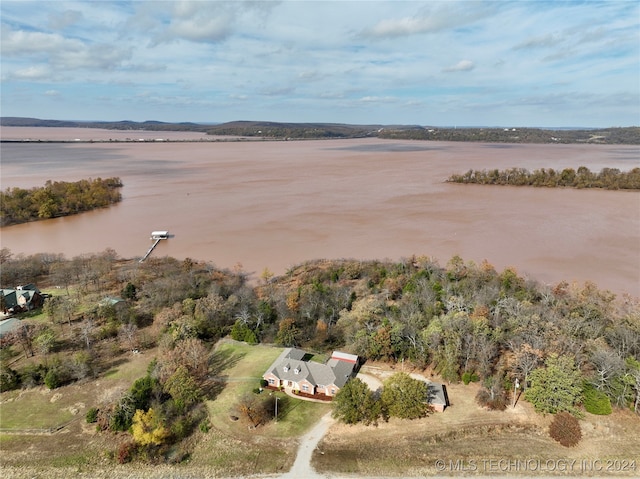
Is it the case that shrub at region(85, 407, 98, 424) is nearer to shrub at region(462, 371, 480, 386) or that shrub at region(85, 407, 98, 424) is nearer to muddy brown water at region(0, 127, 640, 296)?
shrub at region(462, 371, 480, 386)

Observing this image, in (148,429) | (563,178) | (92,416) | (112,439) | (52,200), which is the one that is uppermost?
(563,178)

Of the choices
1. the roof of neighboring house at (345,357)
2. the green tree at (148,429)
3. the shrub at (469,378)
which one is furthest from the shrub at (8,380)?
the shrub at (469,378)

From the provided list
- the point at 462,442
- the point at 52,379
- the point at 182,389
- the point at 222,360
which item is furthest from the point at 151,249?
the point at 462,442

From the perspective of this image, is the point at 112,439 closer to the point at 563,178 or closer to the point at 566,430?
the point at 566,430

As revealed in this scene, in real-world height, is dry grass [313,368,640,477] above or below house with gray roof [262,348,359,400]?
below

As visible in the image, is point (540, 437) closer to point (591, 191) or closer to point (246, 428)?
point (246, 428)

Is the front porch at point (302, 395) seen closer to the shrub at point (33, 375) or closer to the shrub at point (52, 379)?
the shrub at point (52, 379)

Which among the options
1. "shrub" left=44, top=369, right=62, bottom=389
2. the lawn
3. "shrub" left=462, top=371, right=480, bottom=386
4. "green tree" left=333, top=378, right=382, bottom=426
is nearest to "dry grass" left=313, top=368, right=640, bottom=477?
"green tree" left=333, top=378, right=382, bottom=426
